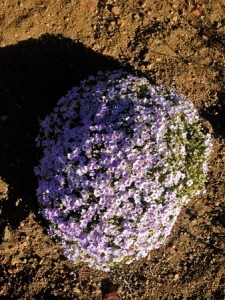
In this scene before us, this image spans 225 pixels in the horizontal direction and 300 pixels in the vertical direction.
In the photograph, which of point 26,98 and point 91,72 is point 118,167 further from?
point 26,98

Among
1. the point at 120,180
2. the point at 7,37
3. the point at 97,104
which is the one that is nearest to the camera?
the point at 120,180

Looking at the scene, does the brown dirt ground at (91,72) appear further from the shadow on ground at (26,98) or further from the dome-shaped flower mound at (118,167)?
the dome-shaped flower mound at (118,167)

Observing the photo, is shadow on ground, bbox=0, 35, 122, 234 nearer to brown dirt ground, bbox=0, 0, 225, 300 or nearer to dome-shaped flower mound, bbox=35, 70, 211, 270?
brown dirt ground, bbox=0, 0, 225, 300

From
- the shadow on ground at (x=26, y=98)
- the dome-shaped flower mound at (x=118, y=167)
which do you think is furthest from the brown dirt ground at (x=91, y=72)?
the dome-shaped flower mound at (x=118, y=167)

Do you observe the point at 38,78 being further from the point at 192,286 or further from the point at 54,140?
the point at 192,286

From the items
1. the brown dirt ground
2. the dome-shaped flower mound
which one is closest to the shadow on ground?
the brown dirt ground

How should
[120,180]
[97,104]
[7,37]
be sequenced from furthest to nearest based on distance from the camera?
1. [7,37]
2. [97,104]
3. [120,180]

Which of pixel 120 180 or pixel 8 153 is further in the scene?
pixel 8 153

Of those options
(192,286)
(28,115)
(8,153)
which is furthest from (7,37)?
(192,286)
